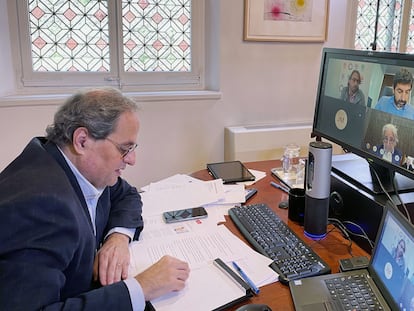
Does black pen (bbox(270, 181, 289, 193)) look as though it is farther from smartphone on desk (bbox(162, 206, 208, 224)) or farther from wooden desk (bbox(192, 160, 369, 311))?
smartphone on desk (bbox(162, 206, 208, 224))

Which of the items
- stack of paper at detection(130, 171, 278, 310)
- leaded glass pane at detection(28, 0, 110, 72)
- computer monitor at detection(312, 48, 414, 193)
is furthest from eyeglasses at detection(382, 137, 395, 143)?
leaded glass pane at detection(28, 0, 110, 72)

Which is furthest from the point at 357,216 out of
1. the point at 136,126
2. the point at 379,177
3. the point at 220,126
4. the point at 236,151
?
the point at 220,126

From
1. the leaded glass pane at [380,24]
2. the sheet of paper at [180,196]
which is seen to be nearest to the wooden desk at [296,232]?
the sheet of paper at [180,196]

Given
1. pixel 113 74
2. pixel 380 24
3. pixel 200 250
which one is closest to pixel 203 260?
pixel 200 250

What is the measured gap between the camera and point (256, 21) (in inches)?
100

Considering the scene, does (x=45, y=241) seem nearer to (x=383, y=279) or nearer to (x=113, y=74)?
(x=383, y=279)

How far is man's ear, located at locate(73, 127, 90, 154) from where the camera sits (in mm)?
1038

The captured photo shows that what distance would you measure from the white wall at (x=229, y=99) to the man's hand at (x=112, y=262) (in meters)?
1.43

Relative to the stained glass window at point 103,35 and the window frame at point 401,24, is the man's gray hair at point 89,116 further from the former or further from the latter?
the window frame at point 401,24

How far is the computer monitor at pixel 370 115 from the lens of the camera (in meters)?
1.13

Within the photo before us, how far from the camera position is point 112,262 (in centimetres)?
107

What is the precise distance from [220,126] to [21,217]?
196 centimetres

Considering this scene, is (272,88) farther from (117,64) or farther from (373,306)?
(373,306)

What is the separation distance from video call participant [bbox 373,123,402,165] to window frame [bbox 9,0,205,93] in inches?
68.9
